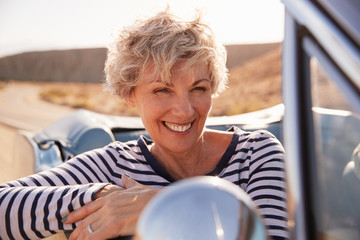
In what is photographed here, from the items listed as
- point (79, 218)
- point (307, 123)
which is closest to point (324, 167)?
point (307, 123)

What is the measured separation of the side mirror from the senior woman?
0.94 meters

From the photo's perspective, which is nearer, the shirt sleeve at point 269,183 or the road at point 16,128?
the shirt sleeve at point 269,183

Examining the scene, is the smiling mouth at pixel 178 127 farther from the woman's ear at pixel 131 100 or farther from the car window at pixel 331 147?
the car window at pixel 331 147

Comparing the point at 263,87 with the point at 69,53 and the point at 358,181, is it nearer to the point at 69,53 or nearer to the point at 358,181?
the point at 358,181

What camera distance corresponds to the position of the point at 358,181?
4.62 feet

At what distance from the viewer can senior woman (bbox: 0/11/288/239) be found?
1807 mm

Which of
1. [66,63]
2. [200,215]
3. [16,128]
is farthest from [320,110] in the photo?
[66,63]

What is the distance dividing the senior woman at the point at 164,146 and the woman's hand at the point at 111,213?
0.10m

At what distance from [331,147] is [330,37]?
11.9 inches

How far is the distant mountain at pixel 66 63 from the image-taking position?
157 feet

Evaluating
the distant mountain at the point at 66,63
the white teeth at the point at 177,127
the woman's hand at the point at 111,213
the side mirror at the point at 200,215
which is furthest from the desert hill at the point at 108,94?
the side mirror at the point at 200,215

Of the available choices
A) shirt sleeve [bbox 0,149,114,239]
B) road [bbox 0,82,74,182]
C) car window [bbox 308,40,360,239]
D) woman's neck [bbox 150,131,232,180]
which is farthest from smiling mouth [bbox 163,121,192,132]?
road [bbox 0,82,74,182]

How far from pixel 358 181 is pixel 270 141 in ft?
2.69

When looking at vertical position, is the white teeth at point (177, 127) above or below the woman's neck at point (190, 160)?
above
